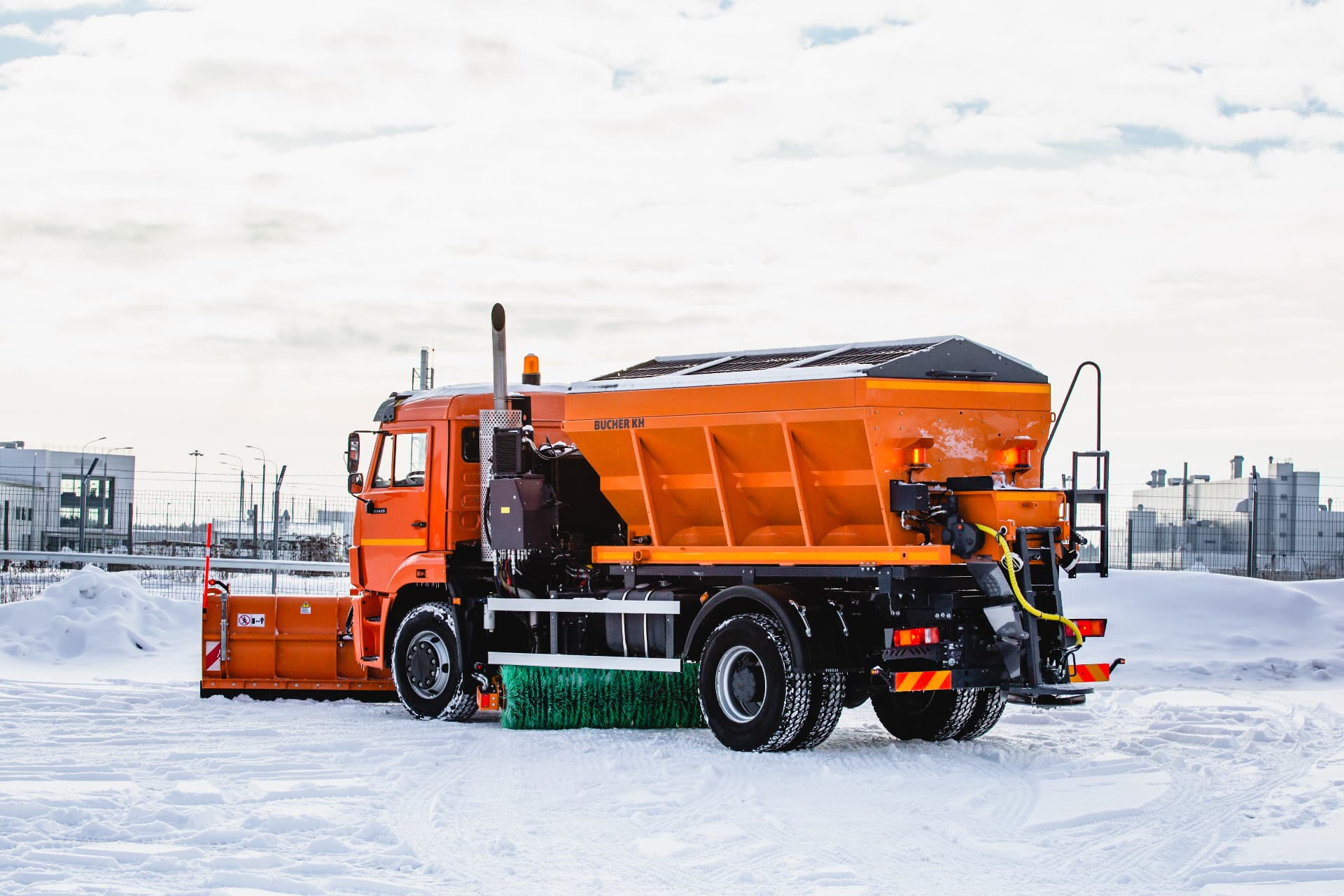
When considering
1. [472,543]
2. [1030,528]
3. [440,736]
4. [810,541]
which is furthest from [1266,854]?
[472,543]

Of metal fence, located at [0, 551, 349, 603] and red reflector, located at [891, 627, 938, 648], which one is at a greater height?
red reflector, located at [891, 627, 938, 648]

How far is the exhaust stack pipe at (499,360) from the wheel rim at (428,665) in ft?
7.82

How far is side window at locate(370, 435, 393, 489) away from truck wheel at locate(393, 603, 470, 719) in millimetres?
1390

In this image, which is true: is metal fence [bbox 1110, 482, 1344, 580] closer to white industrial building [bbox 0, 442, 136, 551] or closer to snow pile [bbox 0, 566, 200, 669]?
snow pile [bbox 0, 566, 200, 669]

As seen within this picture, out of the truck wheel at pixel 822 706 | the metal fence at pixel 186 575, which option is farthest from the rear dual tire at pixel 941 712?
the metal fence at pixel 186 575

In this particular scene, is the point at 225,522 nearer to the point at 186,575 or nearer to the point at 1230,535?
the point at 186,575

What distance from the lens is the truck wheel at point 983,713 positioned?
12883mm

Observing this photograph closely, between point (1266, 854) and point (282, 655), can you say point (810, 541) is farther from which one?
point (282, 655)

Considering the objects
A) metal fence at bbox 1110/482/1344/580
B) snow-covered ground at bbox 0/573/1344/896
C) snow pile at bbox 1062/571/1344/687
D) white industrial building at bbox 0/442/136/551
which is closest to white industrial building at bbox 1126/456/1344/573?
metal fence at bbox 1110/482/1344/580

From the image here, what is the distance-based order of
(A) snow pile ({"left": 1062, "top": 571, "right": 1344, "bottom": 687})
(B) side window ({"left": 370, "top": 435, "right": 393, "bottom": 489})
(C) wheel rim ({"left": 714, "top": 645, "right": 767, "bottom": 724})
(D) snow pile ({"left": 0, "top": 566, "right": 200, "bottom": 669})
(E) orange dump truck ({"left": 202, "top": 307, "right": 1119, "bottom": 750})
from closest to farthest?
1. (E) orange dump truck ({"left": 202, "top": 307, "right": 1119, "bottom": 750})
2. (C) wheel rim ({"left": 714, "top": 645, "right": 767, "bottom": 724})
3. (B) side window ({"left": 370, "top": 435, "right": 393, "bottom": 489})
4. (A) snow pile ({"left": 1062, "top": 571, "right": 1344, "bottom": 687})
5. (D) snow pile ({"left": 0, "top": 566, "right": 200, "bottom": 669})

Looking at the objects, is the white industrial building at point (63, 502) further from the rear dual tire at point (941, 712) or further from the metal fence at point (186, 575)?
the rear dual tire at point (941, 712)

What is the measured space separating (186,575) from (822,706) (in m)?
25.4

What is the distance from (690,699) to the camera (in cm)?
1405

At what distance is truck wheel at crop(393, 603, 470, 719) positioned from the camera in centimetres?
1462
